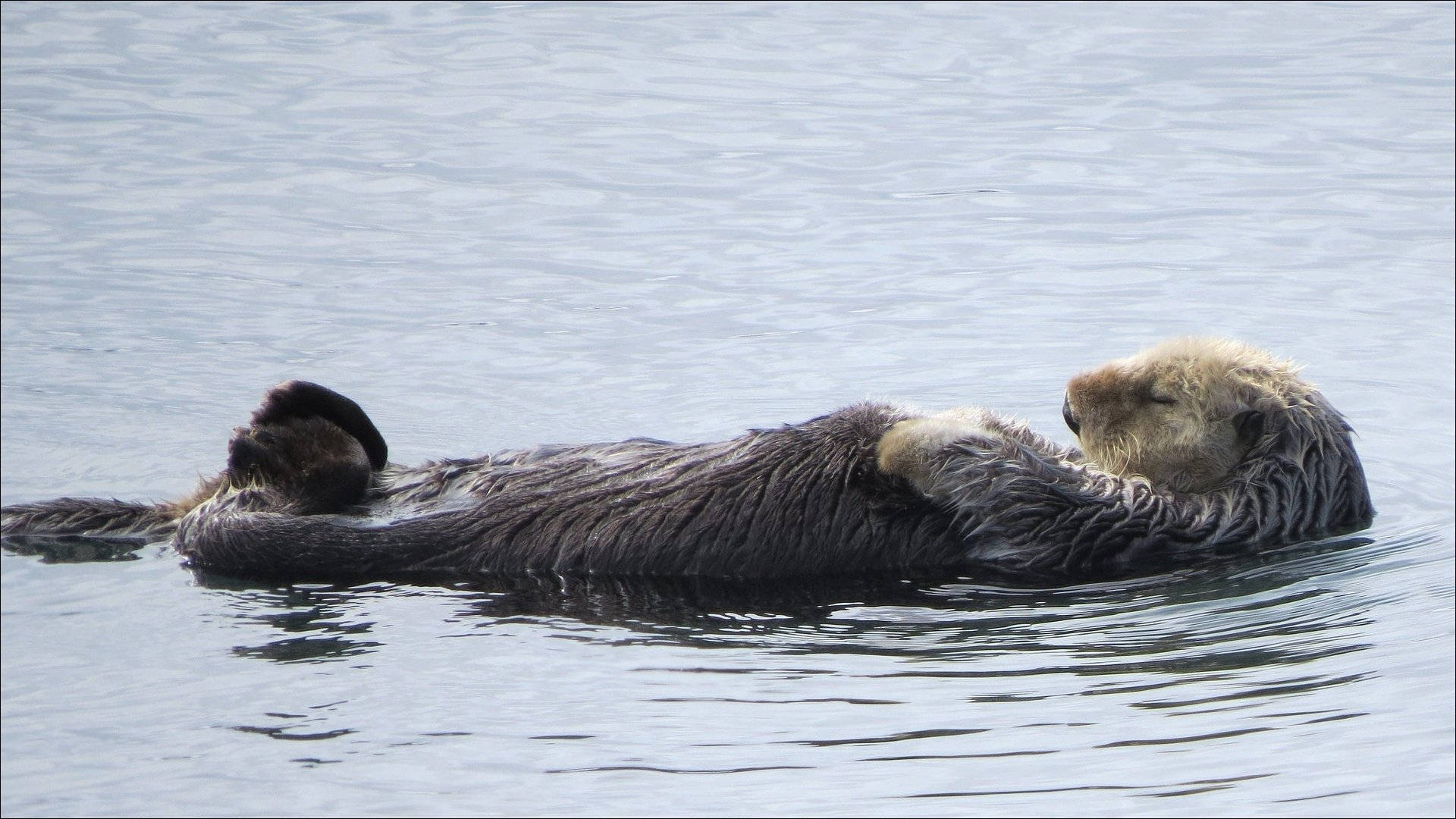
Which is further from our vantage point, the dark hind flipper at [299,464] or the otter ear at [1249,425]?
the otter ear at [1249,425]

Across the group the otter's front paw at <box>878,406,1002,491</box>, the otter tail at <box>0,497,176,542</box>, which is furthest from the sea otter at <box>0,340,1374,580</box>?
the otter tail at <box>0,497,176,542</box>

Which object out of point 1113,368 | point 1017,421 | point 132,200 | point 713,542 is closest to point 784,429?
point 713,542

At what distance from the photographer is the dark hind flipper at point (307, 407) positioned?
16.4ft

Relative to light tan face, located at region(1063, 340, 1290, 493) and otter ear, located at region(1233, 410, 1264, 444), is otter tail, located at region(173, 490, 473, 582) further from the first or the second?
otter ear, located at region(1233, 410, 1264, 444)

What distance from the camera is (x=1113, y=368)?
531cm

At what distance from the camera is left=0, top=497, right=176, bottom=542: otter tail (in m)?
5.33

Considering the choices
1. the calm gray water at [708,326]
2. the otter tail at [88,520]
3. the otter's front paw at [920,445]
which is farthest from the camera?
the otter tail at [88,520]

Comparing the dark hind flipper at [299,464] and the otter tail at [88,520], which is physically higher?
the dark hind flipper at [299,464]

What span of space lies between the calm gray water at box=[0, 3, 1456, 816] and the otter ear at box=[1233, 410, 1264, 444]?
0.38m

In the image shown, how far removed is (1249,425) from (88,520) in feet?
11.7

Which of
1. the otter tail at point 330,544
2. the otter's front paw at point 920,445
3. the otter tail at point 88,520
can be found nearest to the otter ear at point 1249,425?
the otter's front paw at point 920,445

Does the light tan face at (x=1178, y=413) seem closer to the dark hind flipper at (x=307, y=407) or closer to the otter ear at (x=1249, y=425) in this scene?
the otter ear at (x=1249, y=425)

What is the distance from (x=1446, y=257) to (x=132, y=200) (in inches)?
283

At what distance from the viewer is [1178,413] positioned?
520cm
